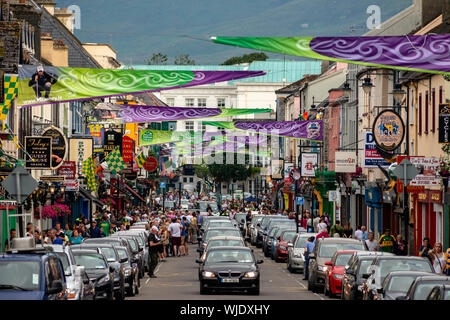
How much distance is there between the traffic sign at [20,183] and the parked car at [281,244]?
22.6 metres

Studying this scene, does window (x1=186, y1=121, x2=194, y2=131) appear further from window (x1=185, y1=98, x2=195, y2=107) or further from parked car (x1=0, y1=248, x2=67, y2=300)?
parked car (x1=0, y1=248, x2=67, y2=300)

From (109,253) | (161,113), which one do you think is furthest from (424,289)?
(161,113)

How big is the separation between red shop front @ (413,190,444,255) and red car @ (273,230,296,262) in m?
5.20

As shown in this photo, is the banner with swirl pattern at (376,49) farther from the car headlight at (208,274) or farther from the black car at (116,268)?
the car headlight at (208,274)

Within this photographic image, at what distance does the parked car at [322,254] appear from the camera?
96.5 feet

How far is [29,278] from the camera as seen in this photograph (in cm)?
1741

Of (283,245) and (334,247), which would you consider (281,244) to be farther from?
(334,247)

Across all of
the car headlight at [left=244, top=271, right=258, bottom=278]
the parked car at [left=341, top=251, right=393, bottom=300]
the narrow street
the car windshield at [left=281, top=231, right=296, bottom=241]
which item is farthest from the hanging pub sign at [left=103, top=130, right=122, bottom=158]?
the parked car at [left=341, top=251, right=393, bottom=300]

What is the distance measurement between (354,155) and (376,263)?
2995cm

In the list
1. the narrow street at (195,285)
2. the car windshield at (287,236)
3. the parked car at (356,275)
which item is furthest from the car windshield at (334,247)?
the car windshield at (287,236)

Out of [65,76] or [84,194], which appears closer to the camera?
[65,76]
